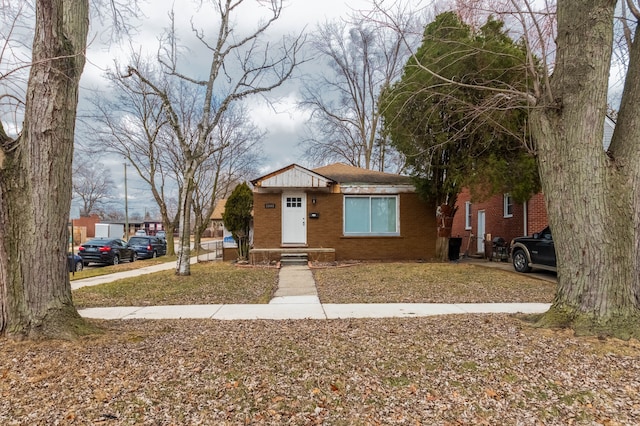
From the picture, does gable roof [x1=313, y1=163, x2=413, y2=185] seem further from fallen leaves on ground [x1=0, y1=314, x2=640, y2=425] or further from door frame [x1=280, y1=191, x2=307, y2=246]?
fallen leaves on ground [x1=0, y1=314, x2=640, y2=425]

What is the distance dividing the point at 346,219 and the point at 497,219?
7417 millimetres

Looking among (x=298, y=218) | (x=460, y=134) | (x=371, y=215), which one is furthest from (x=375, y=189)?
(x=460, y=134)

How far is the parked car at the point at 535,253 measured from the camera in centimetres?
1097

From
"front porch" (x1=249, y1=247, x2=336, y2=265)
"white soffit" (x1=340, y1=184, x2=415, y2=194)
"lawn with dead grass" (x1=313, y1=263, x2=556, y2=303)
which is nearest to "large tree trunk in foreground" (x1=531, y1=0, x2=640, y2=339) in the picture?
"lawn with dead grass" (x1=313, y1=263, x2=556, y2=303)

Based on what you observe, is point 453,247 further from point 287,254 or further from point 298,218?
point 287,254

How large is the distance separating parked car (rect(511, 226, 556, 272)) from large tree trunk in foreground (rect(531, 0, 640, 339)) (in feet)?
21.7

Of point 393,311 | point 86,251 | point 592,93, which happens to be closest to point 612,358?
point 592,93

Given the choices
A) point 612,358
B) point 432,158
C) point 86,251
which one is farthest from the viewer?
point 86,251

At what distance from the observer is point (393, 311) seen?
23.0 feet

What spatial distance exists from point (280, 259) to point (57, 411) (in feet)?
36.3

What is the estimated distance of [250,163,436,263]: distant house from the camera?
48.3 feet

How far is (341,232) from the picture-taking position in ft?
48.9

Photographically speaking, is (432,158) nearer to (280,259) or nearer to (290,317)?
(280,259)

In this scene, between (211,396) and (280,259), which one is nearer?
(211,396)
